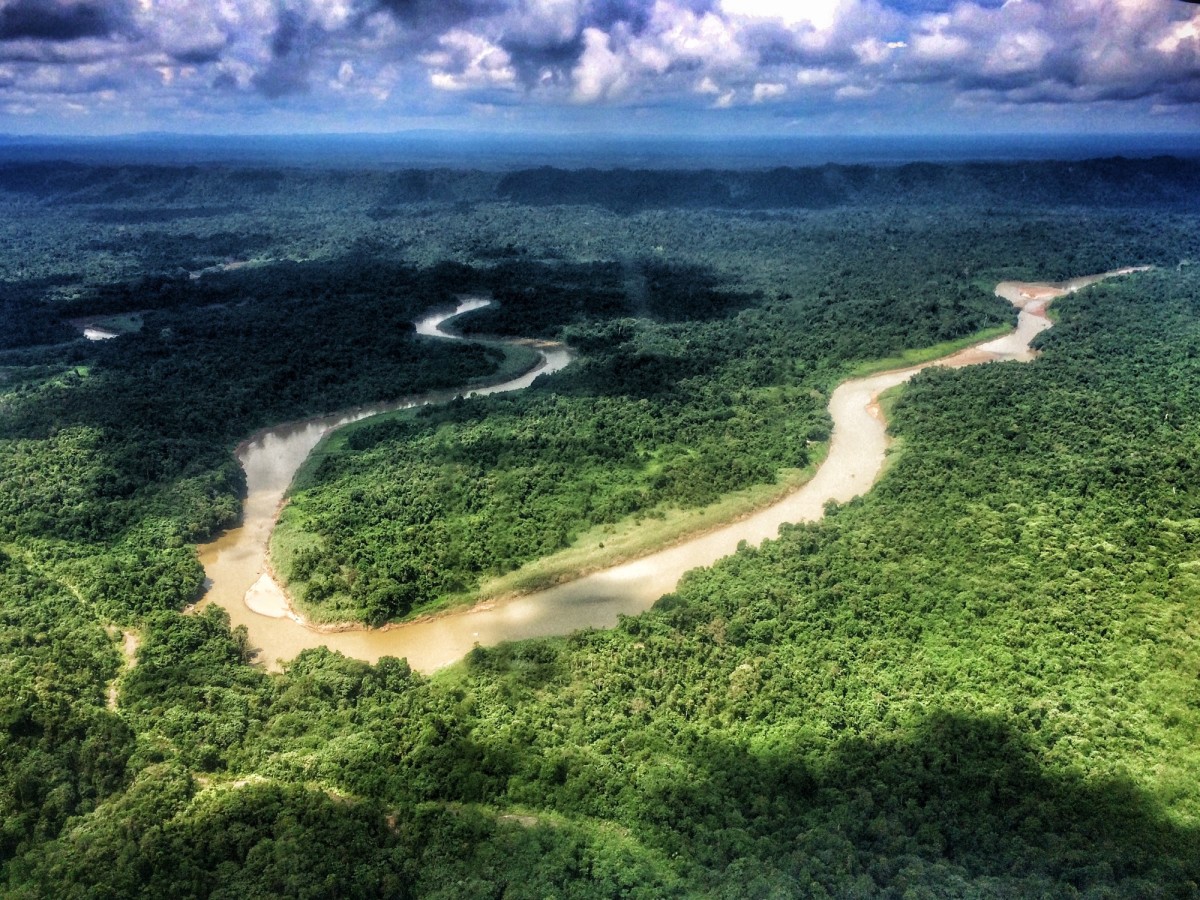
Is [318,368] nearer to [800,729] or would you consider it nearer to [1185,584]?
[800,729]

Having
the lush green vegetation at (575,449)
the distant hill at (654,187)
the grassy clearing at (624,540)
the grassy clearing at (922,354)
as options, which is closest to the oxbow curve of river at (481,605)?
the grassy clearing at (624,540)

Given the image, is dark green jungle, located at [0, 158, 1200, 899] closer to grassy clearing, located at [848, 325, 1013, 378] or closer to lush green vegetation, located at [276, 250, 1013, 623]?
lush green vegetation, located at [276, 250, 1013, 623]

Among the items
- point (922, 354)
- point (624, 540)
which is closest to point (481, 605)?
point (624, 540)

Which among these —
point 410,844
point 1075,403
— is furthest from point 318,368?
point 1075,403

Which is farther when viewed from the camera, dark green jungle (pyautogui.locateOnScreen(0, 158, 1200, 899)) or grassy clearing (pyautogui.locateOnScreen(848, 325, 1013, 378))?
grassy clearing (pyautogui.locateOnScreen(848, 325, 1013, 378))

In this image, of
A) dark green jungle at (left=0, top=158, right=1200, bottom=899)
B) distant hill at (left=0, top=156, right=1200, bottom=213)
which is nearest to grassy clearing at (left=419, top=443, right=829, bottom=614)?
dark green jungle at (left=0, top=158, right=1200, bottom=899)

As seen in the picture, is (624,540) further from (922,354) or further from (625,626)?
(922,354)
